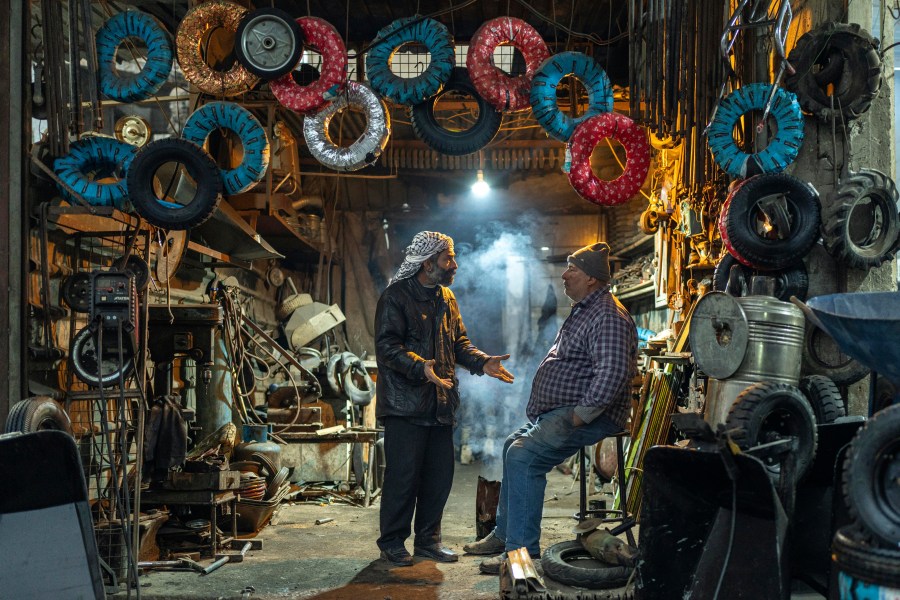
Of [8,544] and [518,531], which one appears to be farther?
[518,531]

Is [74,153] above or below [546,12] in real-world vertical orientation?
below

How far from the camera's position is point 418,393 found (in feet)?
19.1

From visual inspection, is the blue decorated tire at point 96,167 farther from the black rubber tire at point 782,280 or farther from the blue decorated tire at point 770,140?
the black rubber tire at point 782,280

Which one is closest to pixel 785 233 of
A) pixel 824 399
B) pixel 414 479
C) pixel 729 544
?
pixel 824 399

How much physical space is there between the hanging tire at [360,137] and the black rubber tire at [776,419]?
3858 millimetres

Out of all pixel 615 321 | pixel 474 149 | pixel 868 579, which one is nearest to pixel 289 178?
pixel 474 149

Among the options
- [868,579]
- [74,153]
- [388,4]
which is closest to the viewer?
[868,579]

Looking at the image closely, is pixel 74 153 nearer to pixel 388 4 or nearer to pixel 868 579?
pixel 388 4

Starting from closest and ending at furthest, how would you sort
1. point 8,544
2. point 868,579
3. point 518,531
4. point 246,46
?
point 868,579 → point 8,544 → point 518,531 → point 246,46

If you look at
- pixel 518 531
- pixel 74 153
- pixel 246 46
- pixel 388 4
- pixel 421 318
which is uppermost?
pixel 388 4

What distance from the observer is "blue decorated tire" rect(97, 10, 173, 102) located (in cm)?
604

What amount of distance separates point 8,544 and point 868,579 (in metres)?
3.95

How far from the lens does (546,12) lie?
8.48 metres

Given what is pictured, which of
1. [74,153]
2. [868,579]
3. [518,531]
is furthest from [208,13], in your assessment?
[868,579]
